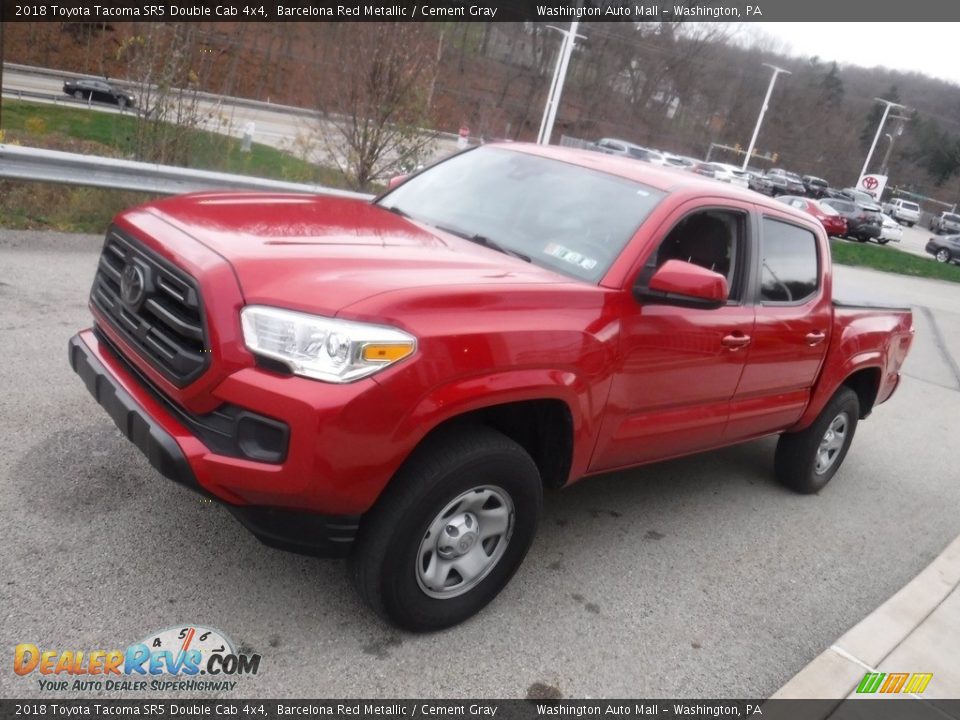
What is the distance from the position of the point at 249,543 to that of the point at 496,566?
1.10 metres

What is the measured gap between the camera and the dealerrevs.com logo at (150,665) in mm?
2639

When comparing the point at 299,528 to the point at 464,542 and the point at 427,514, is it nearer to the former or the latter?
the point at 427,514

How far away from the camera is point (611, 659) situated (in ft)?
10.8

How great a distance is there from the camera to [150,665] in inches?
109

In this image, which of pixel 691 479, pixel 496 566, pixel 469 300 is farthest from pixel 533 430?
pixel 691 479

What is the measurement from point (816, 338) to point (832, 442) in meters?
1.21

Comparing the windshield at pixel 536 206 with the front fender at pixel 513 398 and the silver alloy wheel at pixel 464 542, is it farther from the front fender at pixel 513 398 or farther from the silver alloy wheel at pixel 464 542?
the silver alloy wheel at pixel 464 542

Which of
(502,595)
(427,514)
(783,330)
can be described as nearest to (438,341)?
(427,514)

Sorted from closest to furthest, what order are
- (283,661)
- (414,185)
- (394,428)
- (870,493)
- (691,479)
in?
(394,428) < (283,661) < (414,185) < (691,479) < (870,493)

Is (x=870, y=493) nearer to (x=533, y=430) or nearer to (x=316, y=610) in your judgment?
(x=533, y=430)

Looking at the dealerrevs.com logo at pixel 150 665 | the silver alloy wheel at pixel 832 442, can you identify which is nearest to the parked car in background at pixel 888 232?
the silver alloy wheel at pixel 832 442

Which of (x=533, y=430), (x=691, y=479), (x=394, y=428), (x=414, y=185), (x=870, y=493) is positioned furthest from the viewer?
(x=870, y=493)

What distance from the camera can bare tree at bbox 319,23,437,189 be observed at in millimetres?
11750

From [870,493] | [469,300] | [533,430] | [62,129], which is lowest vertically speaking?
[62,129]
